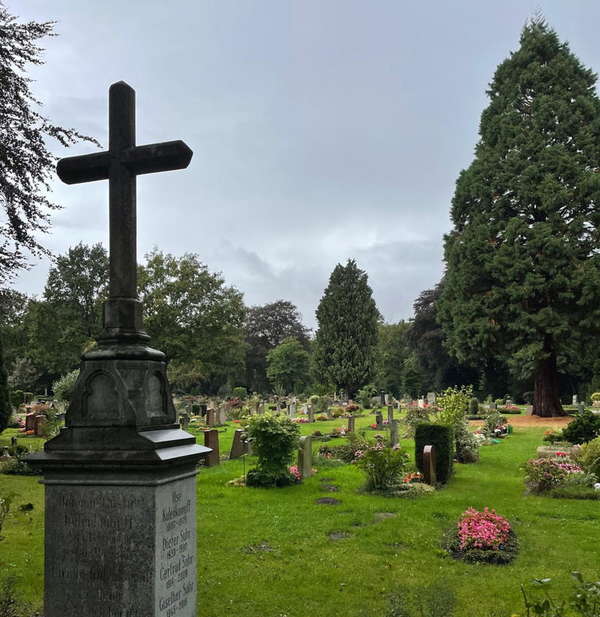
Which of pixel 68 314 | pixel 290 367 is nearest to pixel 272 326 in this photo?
pixel 290 367

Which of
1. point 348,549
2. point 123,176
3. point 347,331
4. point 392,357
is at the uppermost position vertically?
point 347,331

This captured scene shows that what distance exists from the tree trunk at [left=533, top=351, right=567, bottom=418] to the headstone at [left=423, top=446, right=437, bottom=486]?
16829mm

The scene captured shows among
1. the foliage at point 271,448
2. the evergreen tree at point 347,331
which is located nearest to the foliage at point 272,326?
the evergreen tree at point 347,331

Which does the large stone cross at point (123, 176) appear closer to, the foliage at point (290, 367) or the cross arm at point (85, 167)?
the cross arm at point (85, 167)

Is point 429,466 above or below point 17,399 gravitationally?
below

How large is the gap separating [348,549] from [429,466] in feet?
16.1

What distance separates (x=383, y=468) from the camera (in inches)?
452

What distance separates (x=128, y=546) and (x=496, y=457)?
14347 millimetres

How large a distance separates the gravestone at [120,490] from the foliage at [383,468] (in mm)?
7585

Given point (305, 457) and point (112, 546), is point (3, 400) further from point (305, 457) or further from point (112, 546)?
point (112, 546)

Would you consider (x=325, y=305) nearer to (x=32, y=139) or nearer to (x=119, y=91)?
(x=32, y=139)

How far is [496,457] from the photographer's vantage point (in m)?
16.2

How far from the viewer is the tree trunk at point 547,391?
87.6 feet

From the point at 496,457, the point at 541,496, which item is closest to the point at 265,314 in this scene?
the point at 496,457
